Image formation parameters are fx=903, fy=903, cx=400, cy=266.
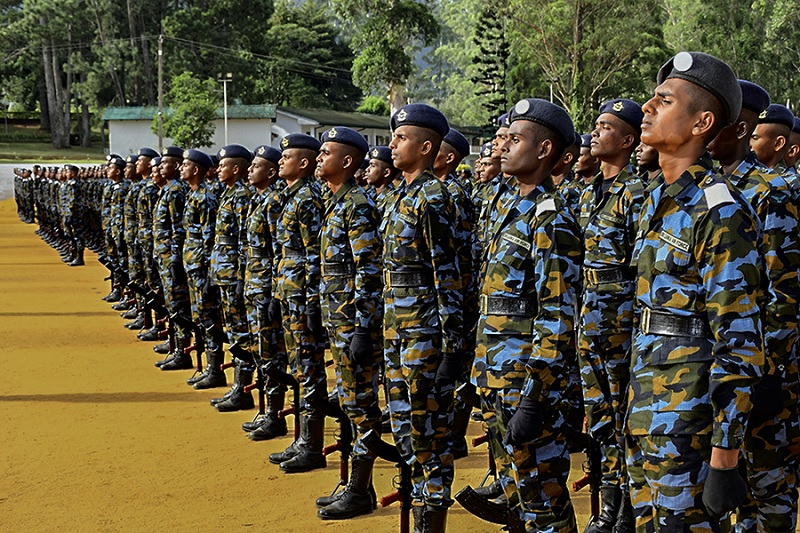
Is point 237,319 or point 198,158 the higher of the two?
point 198,158

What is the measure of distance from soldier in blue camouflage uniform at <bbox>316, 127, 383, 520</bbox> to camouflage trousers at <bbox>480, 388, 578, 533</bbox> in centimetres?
158

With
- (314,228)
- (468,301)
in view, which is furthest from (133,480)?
(468,301)

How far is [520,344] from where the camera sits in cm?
388

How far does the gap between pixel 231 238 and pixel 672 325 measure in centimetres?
563

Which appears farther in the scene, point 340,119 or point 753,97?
point 340,119

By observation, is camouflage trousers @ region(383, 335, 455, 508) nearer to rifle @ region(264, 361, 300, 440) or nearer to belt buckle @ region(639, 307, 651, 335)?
belt buckle @ region(639, 307, 651, 335)

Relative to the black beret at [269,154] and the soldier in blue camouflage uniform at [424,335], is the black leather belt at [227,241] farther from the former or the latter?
the soldier in blue camouflage uniform at [424,335]

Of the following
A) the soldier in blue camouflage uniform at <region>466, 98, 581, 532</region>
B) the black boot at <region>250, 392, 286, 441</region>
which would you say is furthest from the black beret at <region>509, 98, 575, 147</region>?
the black boot at <region>250, 392, 286, 441</region>

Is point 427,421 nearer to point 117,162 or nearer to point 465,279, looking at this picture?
point 465,279

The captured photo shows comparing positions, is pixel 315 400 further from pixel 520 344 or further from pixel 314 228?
pixel 520 344

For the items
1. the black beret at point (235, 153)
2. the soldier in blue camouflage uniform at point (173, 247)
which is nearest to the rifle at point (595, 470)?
the black beret at point (235, 153)

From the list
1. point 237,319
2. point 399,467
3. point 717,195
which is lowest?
point 399,467

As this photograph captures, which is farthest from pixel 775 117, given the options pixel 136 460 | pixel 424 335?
pixel 136 460

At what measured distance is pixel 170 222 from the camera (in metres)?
10.0
